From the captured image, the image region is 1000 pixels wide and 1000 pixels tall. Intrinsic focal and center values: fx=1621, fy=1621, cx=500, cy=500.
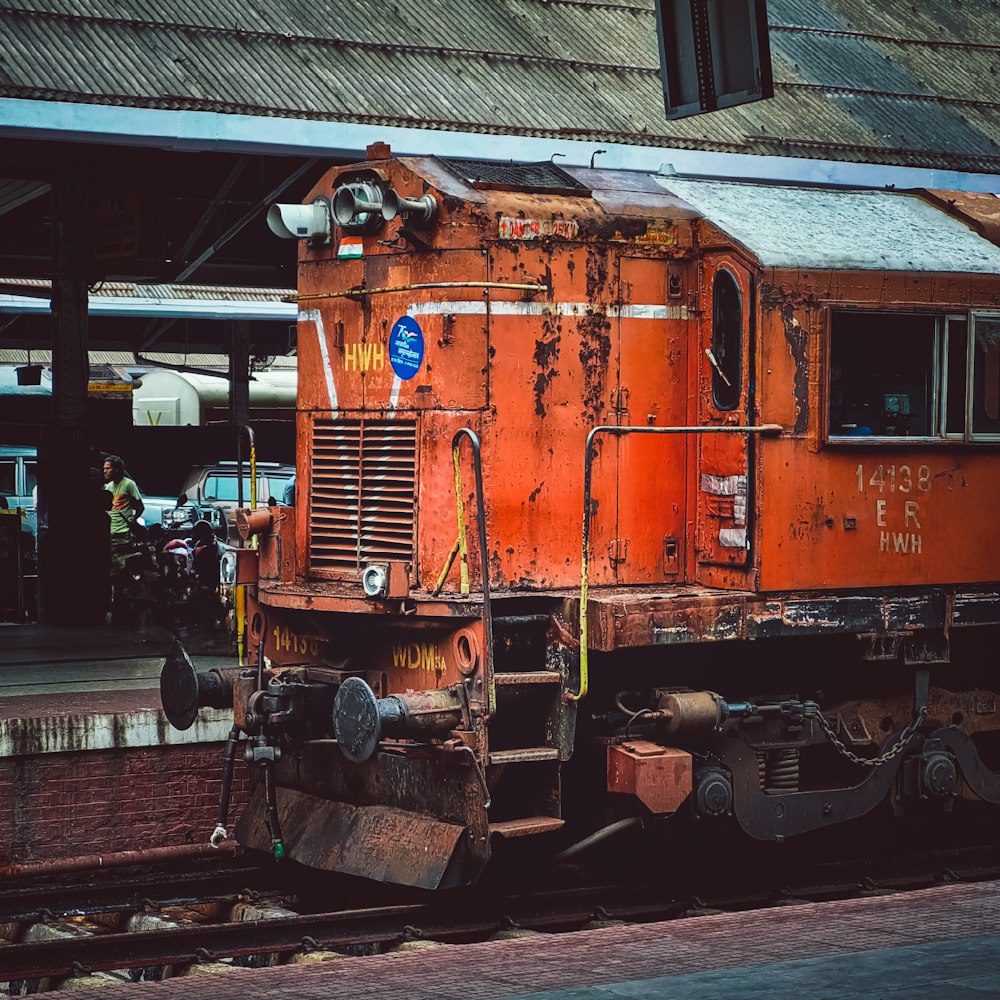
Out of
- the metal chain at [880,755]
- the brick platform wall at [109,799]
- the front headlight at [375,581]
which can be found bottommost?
the brick platform wall at [109,799]

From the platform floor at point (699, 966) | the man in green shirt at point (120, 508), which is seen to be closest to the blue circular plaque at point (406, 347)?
the platform floor at point (699, 966)

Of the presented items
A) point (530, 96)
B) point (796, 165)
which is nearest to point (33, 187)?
point (530, 96)

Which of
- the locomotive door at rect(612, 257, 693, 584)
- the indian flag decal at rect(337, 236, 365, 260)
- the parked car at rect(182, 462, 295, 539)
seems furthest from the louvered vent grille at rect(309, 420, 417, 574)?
the parked car at rect(182, 462, 295, 539)

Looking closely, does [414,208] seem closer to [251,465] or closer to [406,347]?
[406,347]

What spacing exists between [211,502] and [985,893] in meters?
20.6

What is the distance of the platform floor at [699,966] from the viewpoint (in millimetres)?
5961

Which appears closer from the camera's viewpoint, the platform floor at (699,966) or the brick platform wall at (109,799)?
the platform floor at (699,966)

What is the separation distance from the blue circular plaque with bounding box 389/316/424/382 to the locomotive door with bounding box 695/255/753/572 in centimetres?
159

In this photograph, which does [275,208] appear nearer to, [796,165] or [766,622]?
[766,622]

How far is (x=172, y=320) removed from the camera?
27.1 m

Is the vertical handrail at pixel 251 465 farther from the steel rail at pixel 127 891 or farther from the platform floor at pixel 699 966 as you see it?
the platform floor at pixel 699 966

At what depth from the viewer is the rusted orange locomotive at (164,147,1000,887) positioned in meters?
8.27

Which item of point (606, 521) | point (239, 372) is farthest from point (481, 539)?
point (239, 372)

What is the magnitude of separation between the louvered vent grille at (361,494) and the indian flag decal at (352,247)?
0.92 meters
